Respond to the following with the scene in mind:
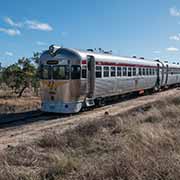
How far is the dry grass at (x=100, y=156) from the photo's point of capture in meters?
5.48

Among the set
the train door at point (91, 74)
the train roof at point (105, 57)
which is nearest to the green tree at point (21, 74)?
the train roof at point (105, 57)

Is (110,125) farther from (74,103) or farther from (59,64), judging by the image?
(59,64)

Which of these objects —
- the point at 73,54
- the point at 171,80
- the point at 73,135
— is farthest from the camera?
the point at 171,80

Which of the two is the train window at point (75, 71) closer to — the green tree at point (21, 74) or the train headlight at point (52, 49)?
the train headlight at point (52, 49)

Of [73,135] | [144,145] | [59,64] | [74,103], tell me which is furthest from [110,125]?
[59,64]

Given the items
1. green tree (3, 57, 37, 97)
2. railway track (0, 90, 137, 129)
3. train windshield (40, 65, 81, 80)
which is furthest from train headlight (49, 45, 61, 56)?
green tree (3, 57, 37, 97)

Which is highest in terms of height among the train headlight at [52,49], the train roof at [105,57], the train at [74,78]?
the train headlight at [52,49]

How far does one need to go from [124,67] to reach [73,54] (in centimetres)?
670

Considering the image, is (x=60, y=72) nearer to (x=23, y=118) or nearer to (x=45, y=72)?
(x=45, y=72)

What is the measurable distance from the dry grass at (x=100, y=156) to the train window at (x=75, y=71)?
16.8ft

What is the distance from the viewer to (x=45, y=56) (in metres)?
16.8

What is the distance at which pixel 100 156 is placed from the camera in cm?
732

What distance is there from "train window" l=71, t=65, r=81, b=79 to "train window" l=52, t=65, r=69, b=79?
0.25 meters

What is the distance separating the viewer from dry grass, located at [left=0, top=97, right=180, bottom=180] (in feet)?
18.0
